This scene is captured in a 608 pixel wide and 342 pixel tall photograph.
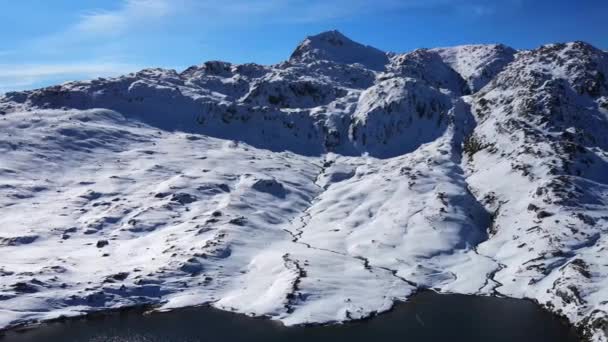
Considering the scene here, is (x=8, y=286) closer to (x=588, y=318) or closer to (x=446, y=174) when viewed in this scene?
(x=588, y=318)

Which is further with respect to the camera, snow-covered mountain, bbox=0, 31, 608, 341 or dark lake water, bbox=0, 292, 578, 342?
snow-covered mountain, bbox=0, 31, 608, 341

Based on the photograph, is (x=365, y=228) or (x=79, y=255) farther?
(x=365, y=228)

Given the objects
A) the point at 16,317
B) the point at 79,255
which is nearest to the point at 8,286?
the point at 16,317

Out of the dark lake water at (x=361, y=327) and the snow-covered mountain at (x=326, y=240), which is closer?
the dark lake water at (x=361, y=327)

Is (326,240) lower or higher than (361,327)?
higher

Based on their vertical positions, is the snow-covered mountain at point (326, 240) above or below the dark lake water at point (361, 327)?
above

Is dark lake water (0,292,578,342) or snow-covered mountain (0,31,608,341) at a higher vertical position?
snow-covered mountain (0,31,608,341)

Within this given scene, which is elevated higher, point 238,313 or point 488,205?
point 488,205

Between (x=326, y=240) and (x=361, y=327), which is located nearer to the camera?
(x=361, y=327)
